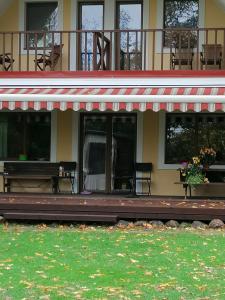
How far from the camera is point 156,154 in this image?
15453mm

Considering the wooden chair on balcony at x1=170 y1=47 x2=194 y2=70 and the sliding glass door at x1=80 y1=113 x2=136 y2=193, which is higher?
the wooden chair on balcony at x1=170 y1=47 x2=194 y2=70

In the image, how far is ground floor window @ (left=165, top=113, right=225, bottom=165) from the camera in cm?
1522

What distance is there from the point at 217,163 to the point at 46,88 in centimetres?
490

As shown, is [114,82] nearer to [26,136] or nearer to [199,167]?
[199,167]

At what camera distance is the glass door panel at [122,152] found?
15.6 m

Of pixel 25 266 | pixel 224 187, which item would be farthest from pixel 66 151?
pixel 25 266

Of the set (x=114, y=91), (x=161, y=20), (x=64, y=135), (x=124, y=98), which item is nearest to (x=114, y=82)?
(x=114, y=91)

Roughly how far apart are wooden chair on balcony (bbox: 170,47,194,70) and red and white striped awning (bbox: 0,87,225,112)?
3.87ft

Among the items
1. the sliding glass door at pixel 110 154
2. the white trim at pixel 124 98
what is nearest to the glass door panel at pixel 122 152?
the sliding glass door at pixel 110 154

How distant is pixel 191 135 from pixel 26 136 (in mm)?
4560

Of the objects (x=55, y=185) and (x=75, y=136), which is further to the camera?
(x=75, y=136)

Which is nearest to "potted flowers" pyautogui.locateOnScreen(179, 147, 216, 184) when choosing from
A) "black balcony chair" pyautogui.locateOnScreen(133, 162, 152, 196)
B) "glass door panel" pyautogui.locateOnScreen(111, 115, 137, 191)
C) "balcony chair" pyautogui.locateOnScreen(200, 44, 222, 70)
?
"black balcony chair" pyautogui.locateOnScreen(133, 162, 152, 196)

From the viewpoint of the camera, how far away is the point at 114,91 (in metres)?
13.6

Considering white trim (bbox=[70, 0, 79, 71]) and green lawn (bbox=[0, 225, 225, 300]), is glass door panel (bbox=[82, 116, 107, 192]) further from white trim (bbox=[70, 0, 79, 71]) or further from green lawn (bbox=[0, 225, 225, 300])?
green lawn (bbox=[0, 225, 225, 300])
